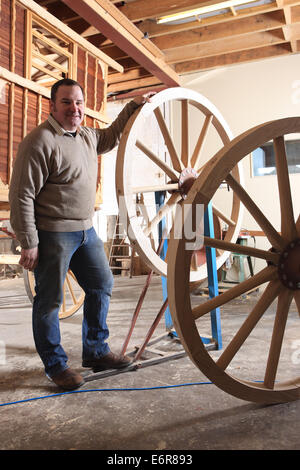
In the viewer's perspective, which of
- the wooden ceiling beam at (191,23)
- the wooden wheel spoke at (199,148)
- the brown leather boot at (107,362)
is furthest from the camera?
the wooden ceiling beam at (191,23)

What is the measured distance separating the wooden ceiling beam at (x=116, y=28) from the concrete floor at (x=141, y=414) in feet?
11.6

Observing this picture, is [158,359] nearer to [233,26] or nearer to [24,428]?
[24,428]

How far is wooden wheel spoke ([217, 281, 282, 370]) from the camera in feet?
4.79

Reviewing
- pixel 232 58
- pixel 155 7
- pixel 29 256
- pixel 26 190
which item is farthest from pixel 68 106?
pixel 232 58

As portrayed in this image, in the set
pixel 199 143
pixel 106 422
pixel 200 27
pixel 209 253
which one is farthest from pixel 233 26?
pixel 106 422

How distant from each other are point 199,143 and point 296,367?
156 centimetres

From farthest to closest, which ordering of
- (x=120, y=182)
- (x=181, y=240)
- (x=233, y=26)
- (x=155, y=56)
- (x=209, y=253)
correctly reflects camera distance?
(x=155, y=56) → (x=233, y=26) → (x=209, y=253) → (x=120, y=182) → (x=181, y=240)

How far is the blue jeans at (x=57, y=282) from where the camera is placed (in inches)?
74.8

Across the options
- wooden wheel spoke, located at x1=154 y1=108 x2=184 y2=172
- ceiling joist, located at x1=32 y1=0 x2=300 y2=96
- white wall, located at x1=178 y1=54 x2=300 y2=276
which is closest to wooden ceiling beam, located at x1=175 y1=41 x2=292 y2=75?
ceiling joist, located at x1=32 y1=0 x2=300 y2=96

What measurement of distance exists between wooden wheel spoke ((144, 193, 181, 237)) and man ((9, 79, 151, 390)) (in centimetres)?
36

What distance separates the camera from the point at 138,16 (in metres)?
4.50

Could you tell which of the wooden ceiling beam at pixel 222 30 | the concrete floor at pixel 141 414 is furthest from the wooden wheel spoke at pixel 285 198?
the wooden ceiling beam at pixel 222 30

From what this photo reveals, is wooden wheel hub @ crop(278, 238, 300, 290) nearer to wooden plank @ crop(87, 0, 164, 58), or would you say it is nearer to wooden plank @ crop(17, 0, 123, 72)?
wooden plank @ crop(17, 0, 123, 72)

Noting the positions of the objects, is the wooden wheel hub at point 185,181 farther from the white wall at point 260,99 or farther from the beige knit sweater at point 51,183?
the white wall at point 260,99
